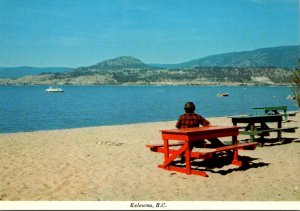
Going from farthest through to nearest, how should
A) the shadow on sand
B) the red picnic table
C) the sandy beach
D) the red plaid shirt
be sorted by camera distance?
the red plaid shirt, the shadow on sand, the red picnic table, the sandy beach

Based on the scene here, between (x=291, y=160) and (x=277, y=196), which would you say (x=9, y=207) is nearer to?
(x=277, y=196)

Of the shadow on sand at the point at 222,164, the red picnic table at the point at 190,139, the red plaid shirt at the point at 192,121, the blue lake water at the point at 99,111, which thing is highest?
the red plaid shirt at the point at 192,121

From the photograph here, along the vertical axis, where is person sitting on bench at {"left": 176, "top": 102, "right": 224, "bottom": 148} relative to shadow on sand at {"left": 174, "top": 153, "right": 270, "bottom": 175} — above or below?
above

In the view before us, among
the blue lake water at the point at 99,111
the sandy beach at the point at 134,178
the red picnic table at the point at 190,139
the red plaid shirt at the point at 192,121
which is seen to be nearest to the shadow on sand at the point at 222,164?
the sandy beach at the point at 134,178

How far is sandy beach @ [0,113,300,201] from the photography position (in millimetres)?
7105

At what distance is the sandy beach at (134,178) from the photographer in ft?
23.3

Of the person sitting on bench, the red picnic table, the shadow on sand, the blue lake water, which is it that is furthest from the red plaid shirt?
the blue lake water

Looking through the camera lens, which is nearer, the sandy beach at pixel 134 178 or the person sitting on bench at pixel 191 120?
the sandy beach at pixel 134 178

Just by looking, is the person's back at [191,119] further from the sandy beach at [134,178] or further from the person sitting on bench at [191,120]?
the sandy beach at [134,178]

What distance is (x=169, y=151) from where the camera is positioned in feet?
30.8

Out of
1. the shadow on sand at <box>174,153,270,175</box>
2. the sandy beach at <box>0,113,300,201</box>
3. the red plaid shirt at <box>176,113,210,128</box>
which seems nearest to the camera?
the sandy beach at <box>0,113,300,201</box>

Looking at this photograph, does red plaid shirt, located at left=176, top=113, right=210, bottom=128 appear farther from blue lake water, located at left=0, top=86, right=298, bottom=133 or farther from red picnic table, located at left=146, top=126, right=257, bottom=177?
blue lake water, located at left=0, top=86, right=298, bottom=133

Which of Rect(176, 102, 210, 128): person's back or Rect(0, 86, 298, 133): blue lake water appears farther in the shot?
Rect(0, 86, 298, 133): blue lake water

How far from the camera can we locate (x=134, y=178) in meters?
8.45
